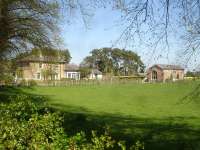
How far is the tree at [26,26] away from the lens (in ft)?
84.8

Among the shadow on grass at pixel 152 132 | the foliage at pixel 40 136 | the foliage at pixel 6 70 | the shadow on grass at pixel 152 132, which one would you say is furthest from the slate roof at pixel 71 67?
the foliage at pixel 40 136

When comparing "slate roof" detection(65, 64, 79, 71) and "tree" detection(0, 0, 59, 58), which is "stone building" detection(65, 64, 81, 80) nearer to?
"slate roof" detection(65, 64, 79, 71)

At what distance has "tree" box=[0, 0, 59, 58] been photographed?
1017 inches

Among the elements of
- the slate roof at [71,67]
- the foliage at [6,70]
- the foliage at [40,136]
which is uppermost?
the slate roof at [71,67]

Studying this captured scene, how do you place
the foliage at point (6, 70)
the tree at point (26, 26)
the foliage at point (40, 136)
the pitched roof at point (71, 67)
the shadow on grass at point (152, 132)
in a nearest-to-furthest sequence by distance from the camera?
the foliage at point (40, 136)
the shadow on grass at point (152, 132)
the tree at point (26, 26)
the foliage at point (6, 70)
the pitched roof at point (71, 67)

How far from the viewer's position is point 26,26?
29844 mm

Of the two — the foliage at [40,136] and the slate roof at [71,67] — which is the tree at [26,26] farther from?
the slate roof at [71,67]

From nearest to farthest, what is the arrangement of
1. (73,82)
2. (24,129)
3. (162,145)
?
(24,129) < (162,145) < (73,82)

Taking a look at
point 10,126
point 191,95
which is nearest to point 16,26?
point 191,95

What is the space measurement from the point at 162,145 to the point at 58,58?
20.5 m

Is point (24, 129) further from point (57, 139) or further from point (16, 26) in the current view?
point (16, 26)

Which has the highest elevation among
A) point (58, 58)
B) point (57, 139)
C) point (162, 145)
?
point (58, 58)

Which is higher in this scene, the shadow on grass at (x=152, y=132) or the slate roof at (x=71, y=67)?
the slate roof at (x=71, y=67)

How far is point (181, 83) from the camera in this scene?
1836 cm
